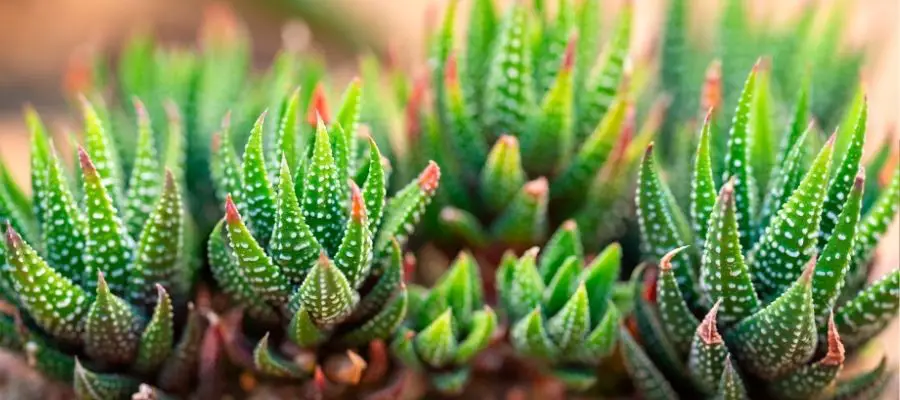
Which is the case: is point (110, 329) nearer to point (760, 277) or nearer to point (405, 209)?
point (405, 209)

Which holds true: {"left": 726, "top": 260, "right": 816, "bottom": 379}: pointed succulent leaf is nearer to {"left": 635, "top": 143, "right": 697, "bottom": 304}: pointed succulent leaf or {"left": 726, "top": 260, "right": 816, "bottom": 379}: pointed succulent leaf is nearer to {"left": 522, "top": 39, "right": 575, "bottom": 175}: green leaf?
{"left": 635, "top": 143, "right": 697, "bottom": 304}: pointed succulent leaf

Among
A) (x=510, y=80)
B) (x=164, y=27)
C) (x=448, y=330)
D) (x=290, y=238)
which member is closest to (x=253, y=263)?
(x=290, y=238)

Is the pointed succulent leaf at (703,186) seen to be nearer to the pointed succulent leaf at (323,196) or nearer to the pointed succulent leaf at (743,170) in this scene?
the pointed succulent leaf at (743,170)

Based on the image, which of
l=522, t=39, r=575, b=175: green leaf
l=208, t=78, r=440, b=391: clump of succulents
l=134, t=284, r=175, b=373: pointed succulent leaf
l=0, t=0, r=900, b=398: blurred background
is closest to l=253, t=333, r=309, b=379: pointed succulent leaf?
l=208, t=78, r=440, b=391: clump of succulents

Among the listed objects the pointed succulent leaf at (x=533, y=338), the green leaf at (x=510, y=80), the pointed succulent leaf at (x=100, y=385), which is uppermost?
the green leaf at (x=510, y=80)

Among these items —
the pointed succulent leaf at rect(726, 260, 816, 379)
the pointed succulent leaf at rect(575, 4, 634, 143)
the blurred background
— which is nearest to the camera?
the pointed succulent leaf at rect(726, 260, 816, 379)

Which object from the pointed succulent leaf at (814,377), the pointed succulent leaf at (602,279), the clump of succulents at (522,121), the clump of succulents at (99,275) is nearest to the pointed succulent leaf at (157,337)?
the clump of succulents at (99,275)
